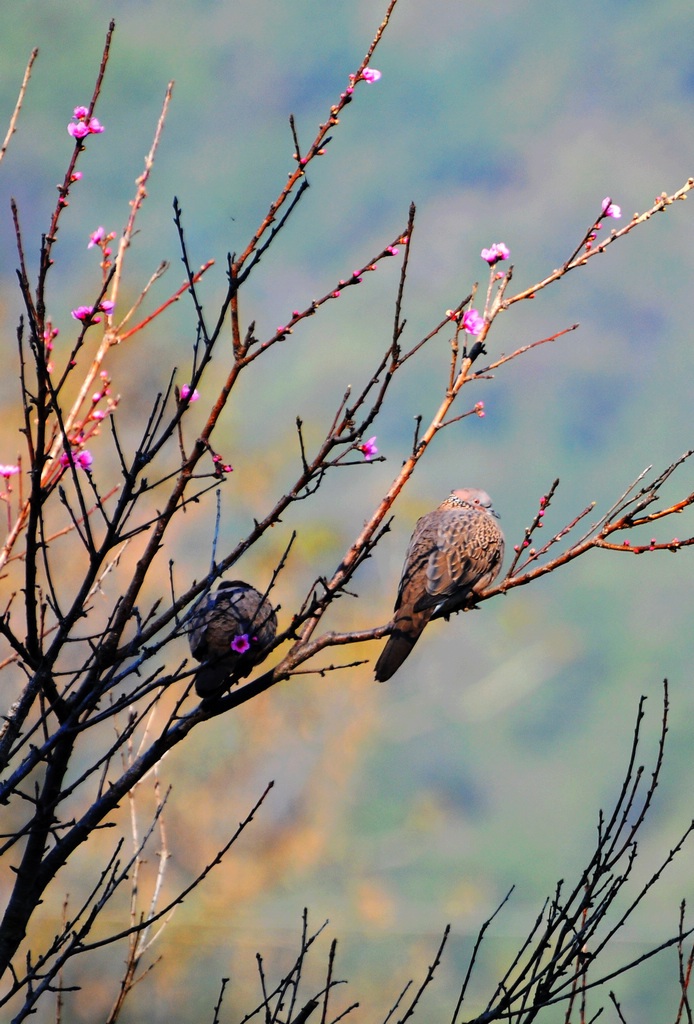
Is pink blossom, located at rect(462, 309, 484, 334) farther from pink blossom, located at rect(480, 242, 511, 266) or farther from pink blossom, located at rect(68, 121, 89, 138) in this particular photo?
pink blossom, located at rect(68, 121, 89, 138)

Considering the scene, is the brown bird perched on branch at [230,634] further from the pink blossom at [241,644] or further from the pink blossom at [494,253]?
the pink blossom at [494,253]

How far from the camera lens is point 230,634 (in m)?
2.97

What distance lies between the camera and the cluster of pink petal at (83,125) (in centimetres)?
213

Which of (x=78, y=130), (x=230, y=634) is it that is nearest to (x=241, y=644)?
(x=230, y=634)

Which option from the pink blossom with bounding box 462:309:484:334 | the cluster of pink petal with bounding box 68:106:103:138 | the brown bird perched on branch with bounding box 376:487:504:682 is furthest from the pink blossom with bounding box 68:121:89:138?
the brown bird perched on branch with bounding box 376:487:504:682

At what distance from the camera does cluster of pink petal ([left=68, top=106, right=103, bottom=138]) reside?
7.00 ft

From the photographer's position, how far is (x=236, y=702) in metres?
2.14

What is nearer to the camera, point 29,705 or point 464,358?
point 29,705

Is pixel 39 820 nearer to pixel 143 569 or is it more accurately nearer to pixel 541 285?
pixel 143 569

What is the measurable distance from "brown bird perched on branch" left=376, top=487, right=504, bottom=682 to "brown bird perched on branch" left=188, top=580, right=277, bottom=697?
45 centimetres

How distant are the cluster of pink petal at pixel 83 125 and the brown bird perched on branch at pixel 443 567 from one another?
1.66m

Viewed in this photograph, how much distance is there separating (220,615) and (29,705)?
974mm

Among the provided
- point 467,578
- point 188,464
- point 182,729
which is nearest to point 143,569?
point 188,464

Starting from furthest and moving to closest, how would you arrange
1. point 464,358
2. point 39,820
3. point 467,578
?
point 467,578
point 464,358
point 39,820
